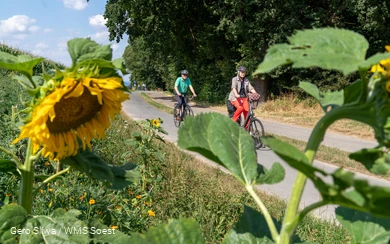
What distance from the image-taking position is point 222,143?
A: 0.85 meters

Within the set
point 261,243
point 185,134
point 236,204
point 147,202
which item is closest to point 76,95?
point 185,134

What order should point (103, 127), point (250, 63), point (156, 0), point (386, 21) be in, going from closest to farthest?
point (103, 127) < point (386, 21) < point (250, 63) < point (156, 0)

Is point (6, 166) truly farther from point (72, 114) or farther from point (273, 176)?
point (273, 176)

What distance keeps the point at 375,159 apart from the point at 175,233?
1.16ft

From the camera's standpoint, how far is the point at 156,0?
20.8 m

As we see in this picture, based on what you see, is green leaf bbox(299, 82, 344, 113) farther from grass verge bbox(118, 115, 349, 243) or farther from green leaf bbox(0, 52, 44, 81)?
grass verge bbox(118, 115, 349, 243)

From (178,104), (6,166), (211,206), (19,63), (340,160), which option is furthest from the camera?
(178,104)

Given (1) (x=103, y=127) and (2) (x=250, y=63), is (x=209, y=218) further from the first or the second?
(2) (x=250, y=63)

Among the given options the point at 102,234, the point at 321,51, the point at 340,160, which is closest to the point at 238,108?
the point at 340,160

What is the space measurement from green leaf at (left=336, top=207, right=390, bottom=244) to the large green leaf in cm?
22

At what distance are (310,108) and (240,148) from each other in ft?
54.1

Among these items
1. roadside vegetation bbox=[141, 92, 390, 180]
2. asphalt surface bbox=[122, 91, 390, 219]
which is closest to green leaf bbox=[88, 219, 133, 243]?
asphalt surface bbox=[122, 91, 390, 219]

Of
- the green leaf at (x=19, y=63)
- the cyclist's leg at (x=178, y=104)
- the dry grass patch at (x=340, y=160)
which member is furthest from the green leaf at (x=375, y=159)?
the cyclist's leg at (x=178, y=104)

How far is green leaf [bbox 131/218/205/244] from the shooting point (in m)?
0.72
